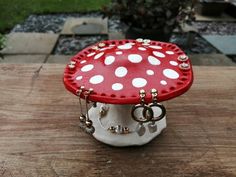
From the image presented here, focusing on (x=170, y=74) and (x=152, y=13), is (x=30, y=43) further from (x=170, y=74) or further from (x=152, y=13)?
(x=170, y=74)

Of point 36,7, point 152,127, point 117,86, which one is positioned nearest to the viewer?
point 117,86

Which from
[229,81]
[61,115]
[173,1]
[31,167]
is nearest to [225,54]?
[173,1]

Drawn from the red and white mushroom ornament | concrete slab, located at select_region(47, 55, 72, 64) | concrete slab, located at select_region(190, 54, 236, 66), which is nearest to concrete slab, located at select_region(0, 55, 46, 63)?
concrete slab, located at select_region(47, 55, 72, 64)

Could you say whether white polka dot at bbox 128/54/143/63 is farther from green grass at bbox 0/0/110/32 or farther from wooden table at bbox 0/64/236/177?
green grass at bbox 0/0/110/32

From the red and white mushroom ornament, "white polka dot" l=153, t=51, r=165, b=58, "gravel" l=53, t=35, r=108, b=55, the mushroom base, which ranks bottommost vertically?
"gravel" l=53, t=35, r=108, b=55

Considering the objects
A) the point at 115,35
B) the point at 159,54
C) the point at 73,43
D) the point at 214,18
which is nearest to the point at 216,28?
the point at 214,18

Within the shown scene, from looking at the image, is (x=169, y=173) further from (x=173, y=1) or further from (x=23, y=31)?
(x=23, y=31)

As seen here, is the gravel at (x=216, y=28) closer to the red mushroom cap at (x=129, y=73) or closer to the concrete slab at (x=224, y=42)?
the concrete slab at (x=224, y=42)
